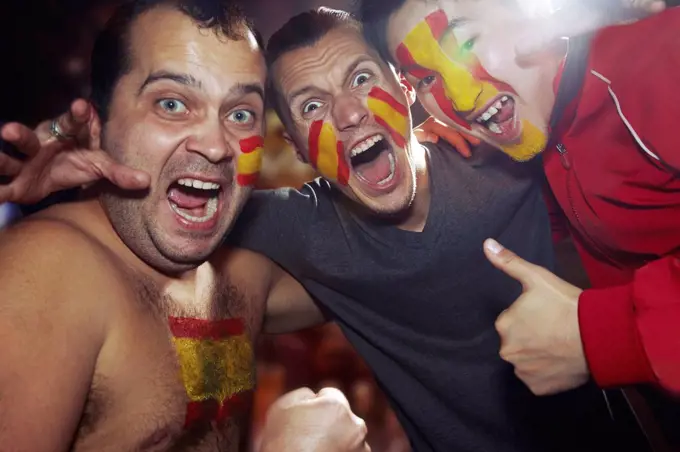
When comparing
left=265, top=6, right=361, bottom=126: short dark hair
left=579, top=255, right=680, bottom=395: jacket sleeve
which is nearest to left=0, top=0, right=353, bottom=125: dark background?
left=265, top=6, right=361, bottom=126: short dark hair

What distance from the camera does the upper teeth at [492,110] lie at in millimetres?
1012

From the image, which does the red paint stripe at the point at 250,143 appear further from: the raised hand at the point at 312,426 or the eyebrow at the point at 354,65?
the raised hand at the point at 312,426

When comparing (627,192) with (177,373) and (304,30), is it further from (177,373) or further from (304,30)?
(177,373)

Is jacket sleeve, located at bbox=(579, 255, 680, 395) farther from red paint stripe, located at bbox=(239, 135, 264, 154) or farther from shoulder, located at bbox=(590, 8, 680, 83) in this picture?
red paint stripe, located at bbox=(239, 135, 264, 154)

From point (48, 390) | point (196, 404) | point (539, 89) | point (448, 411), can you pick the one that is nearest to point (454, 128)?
point (539, 89)

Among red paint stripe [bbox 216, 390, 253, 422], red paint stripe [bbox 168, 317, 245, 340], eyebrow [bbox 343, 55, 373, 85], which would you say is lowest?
red paint stripe [bbox 216, 390, 253, 422]

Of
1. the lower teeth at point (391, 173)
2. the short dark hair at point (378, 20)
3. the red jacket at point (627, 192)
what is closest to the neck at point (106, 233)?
the lower teeth at point (391, 173)

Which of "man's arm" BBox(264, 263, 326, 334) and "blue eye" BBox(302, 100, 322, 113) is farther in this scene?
"man's arm" BBox(264, 263, 326, 334)

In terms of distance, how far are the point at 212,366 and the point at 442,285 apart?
45 centimetres

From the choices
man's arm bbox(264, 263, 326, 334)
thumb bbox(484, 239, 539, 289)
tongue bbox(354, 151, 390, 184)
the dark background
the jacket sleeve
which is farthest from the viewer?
man's arm bbox(264, 263, 326, 334)

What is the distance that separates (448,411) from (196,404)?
493 millimetres

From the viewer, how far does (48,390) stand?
2.50 ft

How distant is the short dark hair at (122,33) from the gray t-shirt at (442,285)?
0.33 meters

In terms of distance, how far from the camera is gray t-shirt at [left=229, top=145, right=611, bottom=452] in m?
1.13
